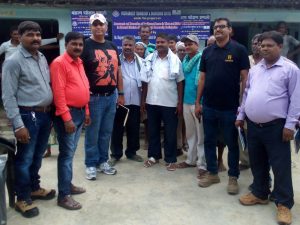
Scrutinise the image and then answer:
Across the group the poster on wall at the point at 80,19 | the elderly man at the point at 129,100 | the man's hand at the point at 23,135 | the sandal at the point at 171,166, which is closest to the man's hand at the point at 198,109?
the sandal at the point at 171,166

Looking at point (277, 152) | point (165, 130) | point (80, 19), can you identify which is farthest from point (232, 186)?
point (80, 19)

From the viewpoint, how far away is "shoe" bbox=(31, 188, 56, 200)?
415 centimetres

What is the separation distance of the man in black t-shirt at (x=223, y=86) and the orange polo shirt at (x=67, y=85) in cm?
144

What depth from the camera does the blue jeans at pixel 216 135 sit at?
4.30m

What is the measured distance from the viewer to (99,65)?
451 cm

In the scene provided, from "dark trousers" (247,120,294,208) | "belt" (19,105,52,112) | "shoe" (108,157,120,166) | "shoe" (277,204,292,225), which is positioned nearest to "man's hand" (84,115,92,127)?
"belt" (19,105,52,112)

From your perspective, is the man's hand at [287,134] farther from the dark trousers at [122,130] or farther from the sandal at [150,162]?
the dark trousers at [122,130]

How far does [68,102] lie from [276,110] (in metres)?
2.11

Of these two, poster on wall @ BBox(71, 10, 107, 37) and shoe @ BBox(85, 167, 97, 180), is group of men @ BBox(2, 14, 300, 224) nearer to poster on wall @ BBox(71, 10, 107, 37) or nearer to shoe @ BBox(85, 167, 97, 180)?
shoe @ BBox(85, 167, 97, 180)

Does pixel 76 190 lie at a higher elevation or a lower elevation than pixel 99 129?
lower

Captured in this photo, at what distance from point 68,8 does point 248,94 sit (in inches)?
211

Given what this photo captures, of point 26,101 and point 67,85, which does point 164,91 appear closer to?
point 67,85

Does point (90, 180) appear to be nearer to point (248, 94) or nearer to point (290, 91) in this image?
point (248, 94)

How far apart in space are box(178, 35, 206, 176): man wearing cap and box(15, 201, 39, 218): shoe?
218 cm
